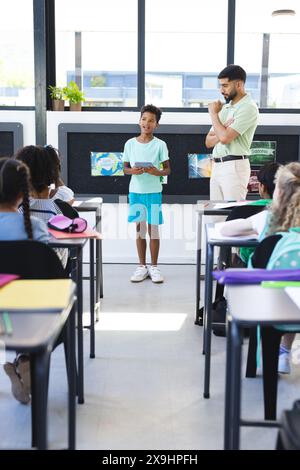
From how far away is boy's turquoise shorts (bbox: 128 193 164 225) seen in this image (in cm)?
469

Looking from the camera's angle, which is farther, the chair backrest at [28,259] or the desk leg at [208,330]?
the desk leg at [208,330]

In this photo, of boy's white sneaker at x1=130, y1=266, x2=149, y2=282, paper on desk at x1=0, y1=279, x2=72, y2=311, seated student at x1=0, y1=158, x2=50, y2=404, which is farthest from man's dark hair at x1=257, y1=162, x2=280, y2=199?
boy's white sneaker at x1=130, y1=266, x2=149, y2=282

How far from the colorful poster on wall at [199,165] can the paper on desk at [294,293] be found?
365cm

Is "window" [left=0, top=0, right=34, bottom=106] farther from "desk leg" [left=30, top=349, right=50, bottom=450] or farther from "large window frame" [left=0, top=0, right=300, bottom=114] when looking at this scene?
"desk leg" [left=30, top=349, right=50, bottom=450]

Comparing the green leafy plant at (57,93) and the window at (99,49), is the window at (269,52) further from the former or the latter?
the green leafy plant at (57,93)

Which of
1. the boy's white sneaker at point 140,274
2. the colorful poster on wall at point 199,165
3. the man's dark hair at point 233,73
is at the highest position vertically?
the man's dark hair at point 233,73

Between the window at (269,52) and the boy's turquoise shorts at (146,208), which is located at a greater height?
the window at (269,52)

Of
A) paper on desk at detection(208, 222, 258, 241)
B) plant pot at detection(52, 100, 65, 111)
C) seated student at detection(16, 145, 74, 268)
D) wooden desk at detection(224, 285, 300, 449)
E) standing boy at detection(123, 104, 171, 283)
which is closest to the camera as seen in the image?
wooden desk at detection(224, 285, 300, 449)

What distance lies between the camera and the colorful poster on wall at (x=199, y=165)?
5.33 meters

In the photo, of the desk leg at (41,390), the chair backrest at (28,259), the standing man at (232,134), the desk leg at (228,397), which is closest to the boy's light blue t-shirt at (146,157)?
the standing man at (232,134)

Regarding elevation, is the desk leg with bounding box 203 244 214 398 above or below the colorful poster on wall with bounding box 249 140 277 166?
below

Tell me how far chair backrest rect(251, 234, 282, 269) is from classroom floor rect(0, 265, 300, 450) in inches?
26.5

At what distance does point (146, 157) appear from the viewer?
462 centimetres

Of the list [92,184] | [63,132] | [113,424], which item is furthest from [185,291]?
[113,424]
